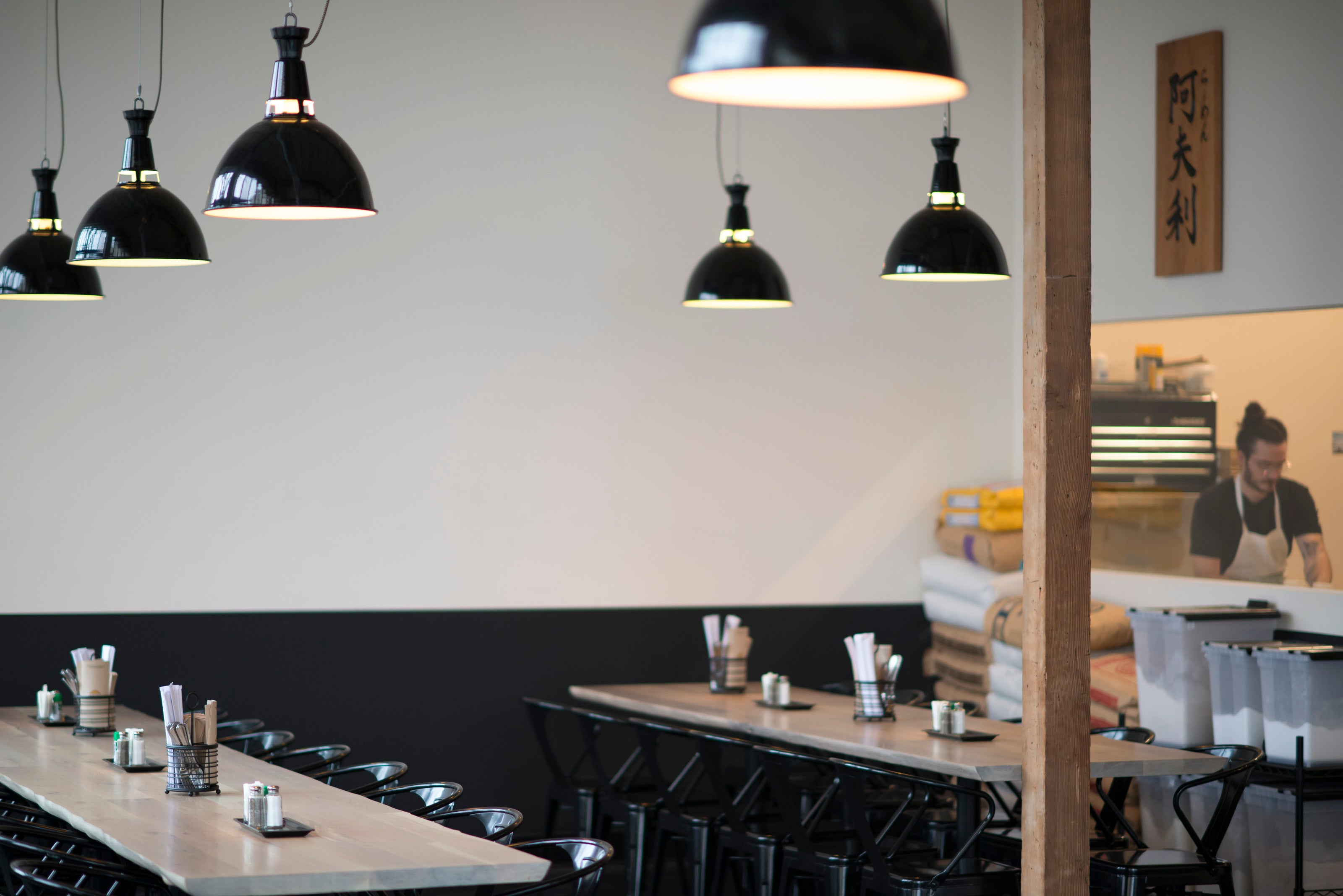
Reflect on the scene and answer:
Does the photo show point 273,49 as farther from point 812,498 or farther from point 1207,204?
point 1207,204

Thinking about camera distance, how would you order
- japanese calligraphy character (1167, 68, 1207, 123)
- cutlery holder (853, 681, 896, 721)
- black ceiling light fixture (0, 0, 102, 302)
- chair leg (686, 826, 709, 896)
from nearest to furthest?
1. black ceiling light fixture (0, 0, 102, 302)
2. chair leg (686, 826, 709, 896)
3. cutlery holder (853, 681, 896, 721)
4. japanese calligraphy character (1167, 68, 1207, 123)

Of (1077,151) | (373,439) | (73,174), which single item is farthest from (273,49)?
(1077,151)

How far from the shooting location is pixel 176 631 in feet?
20.6

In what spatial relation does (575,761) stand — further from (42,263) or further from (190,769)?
(42,263)

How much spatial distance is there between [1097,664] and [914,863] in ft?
5.94

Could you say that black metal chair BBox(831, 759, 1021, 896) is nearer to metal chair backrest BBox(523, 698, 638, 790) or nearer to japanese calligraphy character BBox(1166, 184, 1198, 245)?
metal chair backrest BBox(523, 698, 638, 790)

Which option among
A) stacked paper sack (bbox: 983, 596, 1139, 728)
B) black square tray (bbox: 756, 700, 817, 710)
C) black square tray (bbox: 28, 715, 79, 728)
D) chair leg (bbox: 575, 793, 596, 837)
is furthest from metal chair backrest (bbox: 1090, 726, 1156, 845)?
black square tray (bbox: 28, 715, 79, 728)

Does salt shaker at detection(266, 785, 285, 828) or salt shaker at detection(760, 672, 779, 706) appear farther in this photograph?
salt shaker at detection(760, 672, 779, 706)

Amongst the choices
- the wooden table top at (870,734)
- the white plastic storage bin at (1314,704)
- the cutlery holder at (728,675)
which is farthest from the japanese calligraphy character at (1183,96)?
the cutlery holder at (728,675)

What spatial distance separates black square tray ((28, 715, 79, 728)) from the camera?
5.35m

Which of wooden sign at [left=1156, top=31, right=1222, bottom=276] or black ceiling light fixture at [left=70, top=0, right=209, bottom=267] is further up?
wooden sign at [left=1156, top=31, right=1222, bottom=276]

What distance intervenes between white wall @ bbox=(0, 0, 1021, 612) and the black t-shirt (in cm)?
151

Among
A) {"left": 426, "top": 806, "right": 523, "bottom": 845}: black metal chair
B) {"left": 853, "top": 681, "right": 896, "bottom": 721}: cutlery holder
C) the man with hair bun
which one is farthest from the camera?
the man with hair bun

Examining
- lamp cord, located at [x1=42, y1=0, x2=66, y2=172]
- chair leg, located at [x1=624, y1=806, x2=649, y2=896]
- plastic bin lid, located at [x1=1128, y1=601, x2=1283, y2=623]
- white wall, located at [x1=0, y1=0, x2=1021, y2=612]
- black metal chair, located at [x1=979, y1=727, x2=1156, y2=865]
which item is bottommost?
chair leg, located at [x1=624, y1=806, x2=649, y2=896]
